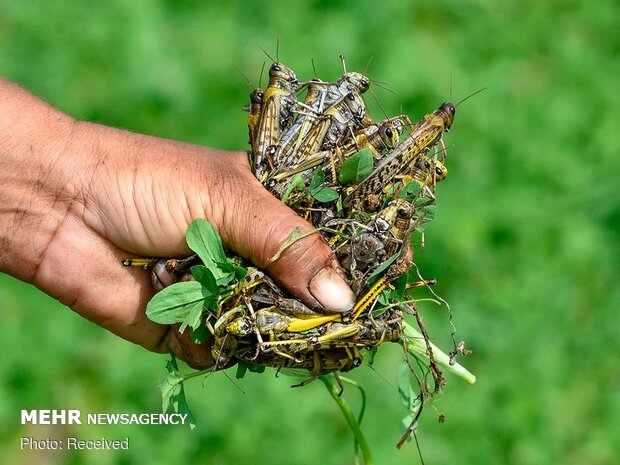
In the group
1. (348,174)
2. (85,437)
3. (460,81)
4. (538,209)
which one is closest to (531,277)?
(538,209)

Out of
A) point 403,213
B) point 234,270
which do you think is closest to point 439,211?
point 403,213

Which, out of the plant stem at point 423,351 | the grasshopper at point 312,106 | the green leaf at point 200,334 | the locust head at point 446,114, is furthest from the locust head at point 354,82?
the green leaf at point 200,334

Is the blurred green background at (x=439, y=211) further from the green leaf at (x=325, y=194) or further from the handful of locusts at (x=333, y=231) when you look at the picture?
the green leaf at (x=325, y=194)

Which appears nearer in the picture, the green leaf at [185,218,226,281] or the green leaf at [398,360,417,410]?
the green leaf at [185,218,226,281]

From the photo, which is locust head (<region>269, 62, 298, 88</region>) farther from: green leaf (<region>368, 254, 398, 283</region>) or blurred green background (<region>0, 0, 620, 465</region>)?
blurred green background (<region>0, 0, 620, 465</region>)

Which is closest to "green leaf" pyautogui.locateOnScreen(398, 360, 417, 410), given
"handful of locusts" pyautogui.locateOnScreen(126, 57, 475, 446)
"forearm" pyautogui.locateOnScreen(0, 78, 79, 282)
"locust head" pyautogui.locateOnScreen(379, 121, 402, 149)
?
"handful of locusts" pyautogui.locateOnScreen(126, 57, 475, 446)

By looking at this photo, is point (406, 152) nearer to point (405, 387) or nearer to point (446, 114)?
point (446, 114)
